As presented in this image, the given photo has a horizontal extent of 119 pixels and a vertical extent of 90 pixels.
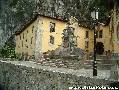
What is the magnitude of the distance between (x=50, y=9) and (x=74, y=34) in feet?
37.2

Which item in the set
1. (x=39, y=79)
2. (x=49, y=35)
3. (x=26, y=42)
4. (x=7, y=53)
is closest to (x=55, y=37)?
(x=49, y=35)

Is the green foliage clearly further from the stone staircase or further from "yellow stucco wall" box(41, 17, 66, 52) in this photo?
the stone staircase

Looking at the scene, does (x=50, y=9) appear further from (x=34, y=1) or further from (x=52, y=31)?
(x=52, y=31)

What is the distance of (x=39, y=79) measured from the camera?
2430 cm

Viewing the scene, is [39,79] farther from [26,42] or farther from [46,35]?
[26,42]

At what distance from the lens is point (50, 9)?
211 feet

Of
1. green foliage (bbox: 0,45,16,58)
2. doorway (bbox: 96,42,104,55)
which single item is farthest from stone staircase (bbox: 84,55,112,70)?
doorway (bbox: 96,42,104,55)

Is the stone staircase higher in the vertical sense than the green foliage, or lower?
lower

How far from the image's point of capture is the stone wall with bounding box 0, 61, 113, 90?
18047 mm

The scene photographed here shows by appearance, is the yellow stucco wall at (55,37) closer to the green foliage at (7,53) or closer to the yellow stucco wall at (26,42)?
the yellow stucco wall at (26,42)

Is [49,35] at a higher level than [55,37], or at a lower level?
higher

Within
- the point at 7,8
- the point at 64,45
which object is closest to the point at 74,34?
the point at 64,45

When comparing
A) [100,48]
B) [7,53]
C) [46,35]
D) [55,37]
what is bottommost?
[7,53]

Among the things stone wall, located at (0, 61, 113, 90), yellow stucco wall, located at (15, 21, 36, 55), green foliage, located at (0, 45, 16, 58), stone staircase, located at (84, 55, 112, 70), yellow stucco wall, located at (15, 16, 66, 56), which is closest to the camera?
stone wall, located at (0, 61, 113, 90)
